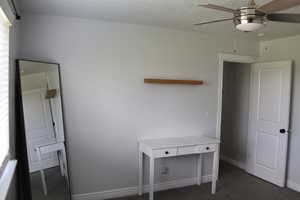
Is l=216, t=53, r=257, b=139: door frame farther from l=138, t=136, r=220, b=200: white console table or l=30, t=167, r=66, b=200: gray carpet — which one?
l=30, t=167, r=66, b=200: gray carpet

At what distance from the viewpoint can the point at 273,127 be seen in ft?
12.4

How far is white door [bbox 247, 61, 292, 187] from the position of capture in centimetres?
361

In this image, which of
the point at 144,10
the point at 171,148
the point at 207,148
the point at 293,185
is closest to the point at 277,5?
the point at 144,10

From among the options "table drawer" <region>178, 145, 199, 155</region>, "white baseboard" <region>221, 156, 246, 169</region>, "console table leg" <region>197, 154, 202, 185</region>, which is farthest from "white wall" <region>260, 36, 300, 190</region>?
"table drawer" <region>178, 145, 199, 155</region>

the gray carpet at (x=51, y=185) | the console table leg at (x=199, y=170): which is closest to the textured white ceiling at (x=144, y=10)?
the gray carpet at (x=51, y=185)

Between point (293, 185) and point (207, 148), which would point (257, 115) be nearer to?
point (293, 185)

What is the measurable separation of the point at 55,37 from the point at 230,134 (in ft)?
12.5

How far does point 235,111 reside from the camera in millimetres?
4656

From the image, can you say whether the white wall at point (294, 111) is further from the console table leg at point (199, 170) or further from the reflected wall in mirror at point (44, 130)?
the reflected wall in mirror at point (44, 130)

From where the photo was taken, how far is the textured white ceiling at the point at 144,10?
2.31m

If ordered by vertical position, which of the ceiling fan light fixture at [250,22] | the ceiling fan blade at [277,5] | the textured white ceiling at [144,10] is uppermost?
the textured white ceiling at [144,10]

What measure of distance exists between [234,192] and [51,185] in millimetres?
2597

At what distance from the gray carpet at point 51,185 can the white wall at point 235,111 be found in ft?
10.8

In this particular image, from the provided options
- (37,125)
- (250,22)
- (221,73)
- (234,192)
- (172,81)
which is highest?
(250,22)
